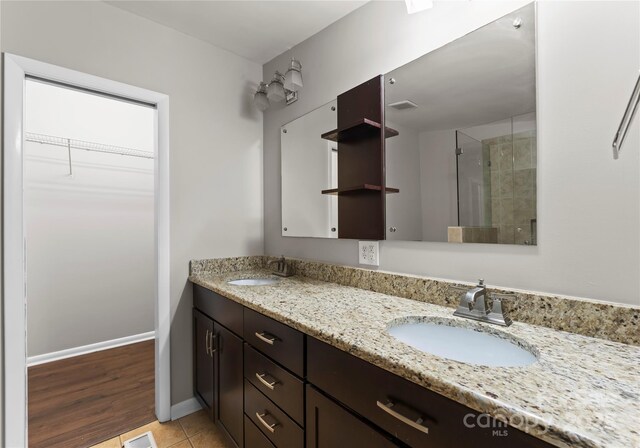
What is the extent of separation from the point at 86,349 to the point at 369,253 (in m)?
2.76

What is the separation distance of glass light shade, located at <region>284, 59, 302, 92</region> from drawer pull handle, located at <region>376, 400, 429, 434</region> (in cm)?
174

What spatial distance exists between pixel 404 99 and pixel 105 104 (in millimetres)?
2820

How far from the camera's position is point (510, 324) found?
0.98 meters

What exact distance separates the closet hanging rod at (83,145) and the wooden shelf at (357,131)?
2.16 m

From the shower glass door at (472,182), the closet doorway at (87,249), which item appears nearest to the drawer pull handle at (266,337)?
the shower glass door at (472,182)

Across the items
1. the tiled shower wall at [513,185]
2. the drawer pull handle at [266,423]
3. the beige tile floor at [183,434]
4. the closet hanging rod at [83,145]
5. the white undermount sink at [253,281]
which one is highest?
the closet hanging rod at [83,145]

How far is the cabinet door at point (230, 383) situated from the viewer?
4.55 ft

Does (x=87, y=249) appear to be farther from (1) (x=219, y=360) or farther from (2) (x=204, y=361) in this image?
(1) (x=219, y=360)

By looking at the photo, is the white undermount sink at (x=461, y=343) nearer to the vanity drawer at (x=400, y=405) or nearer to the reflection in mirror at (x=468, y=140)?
the vanity drawer at (x=400, y=405)

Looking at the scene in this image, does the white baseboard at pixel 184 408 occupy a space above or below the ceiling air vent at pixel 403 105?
below

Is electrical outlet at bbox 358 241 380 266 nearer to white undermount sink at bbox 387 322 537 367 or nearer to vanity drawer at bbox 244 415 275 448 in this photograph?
white undermount sink at bbox 387 322 537 367

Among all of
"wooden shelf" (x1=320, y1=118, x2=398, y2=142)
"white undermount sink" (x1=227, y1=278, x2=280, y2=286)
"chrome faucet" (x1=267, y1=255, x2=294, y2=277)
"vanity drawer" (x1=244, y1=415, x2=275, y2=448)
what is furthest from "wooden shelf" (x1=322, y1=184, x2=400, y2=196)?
"vanity drawer" (x1=244, y1=415, x2=275, y2=448)

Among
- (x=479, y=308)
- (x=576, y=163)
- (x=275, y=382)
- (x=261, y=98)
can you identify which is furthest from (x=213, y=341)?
(x=576, y=163)

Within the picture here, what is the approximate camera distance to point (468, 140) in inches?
46.8
